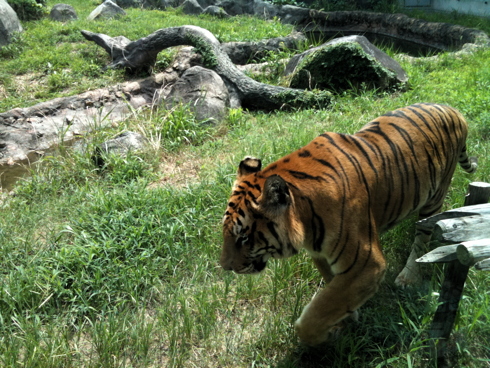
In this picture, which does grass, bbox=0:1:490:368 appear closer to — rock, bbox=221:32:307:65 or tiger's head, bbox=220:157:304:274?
tiger's head, bbox=220:157:304:274

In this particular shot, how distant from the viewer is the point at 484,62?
859cm

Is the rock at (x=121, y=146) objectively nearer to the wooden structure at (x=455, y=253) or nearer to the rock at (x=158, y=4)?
the wooden structure at (x=455, y=253)

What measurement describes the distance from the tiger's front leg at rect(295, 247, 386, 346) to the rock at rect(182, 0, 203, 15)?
1632 centimetres

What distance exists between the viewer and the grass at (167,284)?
2900 millimetres

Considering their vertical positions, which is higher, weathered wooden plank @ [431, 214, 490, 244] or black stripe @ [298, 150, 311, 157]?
black stripe @ [298, 150, 311, 157]

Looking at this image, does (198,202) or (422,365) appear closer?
(422,365)

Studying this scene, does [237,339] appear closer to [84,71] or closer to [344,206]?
[344,206]

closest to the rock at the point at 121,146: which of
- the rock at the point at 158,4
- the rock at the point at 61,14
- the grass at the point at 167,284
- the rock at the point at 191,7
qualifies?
the grass at the point at 167,284

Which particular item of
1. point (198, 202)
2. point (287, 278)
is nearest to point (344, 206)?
point (287, 278)

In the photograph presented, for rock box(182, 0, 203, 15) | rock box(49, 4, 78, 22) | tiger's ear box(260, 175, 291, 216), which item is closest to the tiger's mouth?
tiger's ear box(260, 175, 291, 216)

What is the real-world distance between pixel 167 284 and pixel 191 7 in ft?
51.4

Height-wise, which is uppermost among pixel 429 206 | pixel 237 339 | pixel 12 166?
pixel 429 206

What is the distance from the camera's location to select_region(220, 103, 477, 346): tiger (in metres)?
2.60

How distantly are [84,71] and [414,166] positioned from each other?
867 cm
